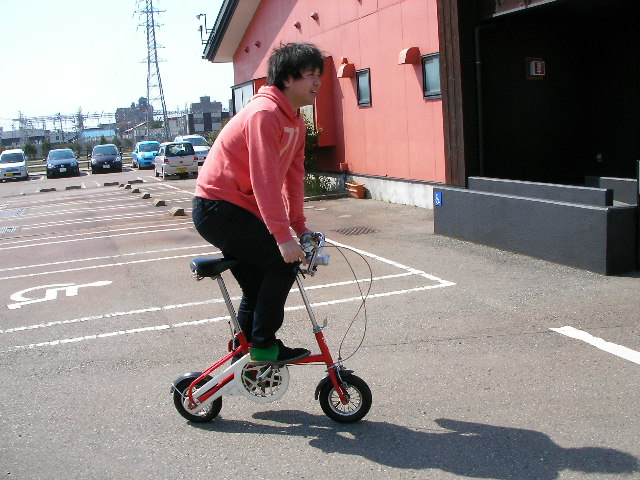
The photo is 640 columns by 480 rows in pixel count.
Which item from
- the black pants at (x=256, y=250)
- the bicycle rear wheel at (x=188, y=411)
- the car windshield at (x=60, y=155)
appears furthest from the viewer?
the car windshield at (x=60, y=155)

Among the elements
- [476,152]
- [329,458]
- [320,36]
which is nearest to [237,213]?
[329,458]

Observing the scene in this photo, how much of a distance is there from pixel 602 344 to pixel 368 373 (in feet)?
5.77

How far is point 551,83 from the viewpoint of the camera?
11.4m

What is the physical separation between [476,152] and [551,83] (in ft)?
6.63

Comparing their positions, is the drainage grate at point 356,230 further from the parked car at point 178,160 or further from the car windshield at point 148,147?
the car windshield at point 148,147

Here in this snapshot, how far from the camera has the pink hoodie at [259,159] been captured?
139 inches

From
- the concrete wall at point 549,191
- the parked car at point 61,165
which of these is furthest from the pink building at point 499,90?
the parked car at point 61,165

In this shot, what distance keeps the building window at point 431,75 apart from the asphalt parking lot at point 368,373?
13.3 feet

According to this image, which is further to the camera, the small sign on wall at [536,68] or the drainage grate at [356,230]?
the drainage grate at [356,230]

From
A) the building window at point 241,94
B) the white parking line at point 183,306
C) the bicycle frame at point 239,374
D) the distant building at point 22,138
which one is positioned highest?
the distant building at point 22,138

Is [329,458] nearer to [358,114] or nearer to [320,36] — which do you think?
[358,114]

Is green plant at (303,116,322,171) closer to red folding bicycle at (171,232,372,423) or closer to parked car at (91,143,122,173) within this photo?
red folding bicycle at (171,232,372,423)

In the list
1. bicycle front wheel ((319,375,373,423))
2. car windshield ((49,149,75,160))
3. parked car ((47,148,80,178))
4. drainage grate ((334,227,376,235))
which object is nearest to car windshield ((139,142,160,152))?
car windshield ((49,149,75,160))

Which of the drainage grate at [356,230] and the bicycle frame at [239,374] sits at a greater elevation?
the bicycle frame at [239,374]
